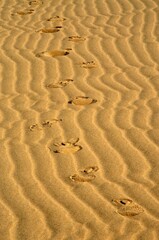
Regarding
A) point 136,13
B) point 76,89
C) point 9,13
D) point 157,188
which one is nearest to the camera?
point 157,188

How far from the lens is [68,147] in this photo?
418cm

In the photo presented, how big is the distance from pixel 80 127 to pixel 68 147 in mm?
371

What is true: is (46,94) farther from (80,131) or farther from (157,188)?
(157,188)

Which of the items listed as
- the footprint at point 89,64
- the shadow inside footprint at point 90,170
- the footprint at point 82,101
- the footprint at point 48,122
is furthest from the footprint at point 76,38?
the shadow inside footprint at point 90,170

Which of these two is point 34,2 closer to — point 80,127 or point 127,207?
point 80,127

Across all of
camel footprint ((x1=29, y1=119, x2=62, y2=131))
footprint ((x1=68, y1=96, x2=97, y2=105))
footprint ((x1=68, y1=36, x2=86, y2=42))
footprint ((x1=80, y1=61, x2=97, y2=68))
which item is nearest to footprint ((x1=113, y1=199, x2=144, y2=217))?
camel footprint ((x1=29, y1=119, x2=62, y2=131))

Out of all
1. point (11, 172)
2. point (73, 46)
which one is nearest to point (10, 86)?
point (73, 46)

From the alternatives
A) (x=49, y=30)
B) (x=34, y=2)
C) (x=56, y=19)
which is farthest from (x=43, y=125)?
(x=34, y=2)

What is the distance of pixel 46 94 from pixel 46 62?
3.08ft

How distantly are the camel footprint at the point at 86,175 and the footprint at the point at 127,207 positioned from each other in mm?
338

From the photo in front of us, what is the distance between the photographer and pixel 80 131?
4445 millimetres


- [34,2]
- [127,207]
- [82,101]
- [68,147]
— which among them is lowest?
[34,2]

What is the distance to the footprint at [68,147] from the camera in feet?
13.6

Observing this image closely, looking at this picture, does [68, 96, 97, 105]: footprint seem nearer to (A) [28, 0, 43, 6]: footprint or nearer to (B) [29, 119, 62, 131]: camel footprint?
(B) [29, 119, 62, 131]: camel footprint
